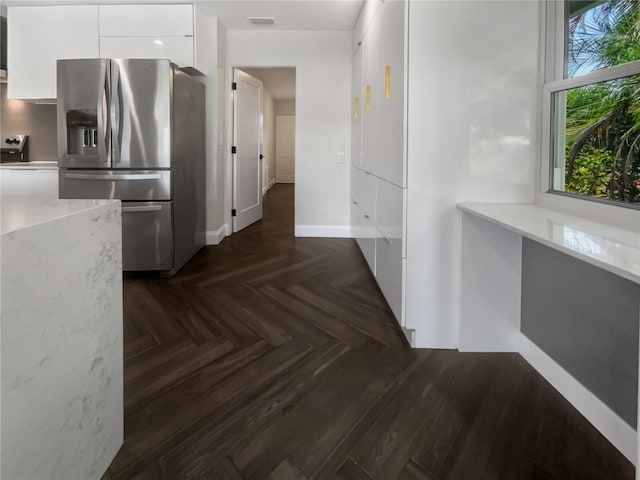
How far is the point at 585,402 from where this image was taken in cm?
164

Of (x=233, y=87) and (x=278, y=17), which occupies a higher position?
(x=278, y=17)

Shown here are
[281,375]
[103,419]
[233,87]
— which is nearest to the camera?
[103,419]

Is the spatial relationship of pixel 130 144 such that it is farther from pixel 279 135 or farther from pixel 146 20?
pixel 279 135

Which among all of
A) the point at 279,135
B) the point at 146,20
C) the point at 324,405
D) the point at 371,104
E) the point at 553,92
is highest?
the point at 279,135

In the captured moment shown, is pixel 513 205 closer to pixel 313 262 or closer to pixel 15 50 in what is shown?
pixel 313 262

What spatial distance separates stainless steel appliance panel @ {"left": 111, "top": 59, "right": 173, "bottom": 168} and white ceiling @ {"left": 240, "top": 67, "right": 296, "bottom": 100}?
8.79 feet

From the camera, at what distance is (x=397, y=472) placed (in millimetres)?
1359

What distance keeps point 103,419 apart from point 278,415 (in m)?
0.60

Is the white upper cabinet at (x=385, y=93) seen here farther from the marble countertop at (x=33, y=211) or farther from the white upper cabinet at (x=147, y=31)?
the white upper cabinet at (x=147, y=31)

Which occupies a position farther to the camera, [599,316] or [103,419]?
[599,316]

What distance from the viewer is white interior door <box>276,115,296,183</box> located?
40.9 feet

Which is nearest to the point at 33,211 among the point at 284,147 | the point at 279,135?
the point at 279,135

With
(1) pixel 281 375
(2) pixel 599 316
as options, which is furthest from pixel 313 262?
(2) pixel 599 316

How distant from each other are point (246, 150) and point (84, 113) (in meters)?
2.23
